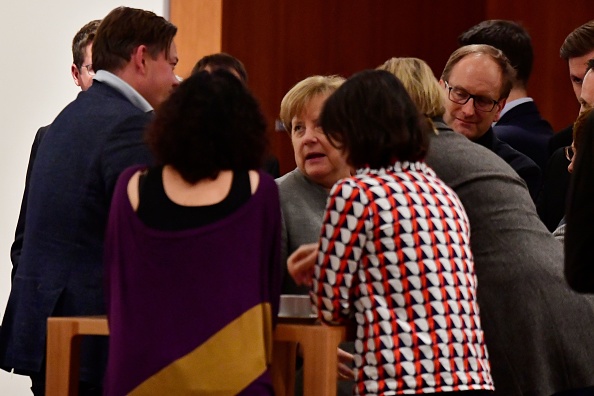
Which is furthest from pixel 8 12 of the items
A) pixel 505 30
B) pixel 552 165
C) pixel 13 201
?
pixel 552 165

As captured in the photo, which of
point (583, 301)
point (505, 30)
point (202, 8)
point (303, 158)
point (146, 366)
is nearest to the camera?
point (146, 366)

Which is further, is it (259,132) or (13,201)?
(13,201)

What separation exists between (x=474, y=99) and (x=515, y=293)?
3.88ft

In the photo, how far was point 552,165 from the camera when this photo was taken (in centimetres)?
398

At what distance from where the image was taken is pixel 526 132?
4422mm

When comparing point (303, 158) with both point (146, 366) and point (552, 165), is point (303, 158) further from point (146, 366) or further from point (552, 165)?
point (146, 366)

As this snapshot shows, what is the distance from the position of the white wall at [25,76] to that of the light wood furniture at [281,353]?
2572mm

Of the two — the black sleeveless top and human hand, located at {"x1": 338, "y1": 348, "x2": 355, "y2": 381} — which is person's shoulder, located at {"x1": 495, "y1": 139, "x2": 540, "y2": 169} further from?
the black sleeveless top

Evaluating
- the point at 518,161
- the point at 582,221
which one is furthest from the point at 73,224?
the point at 518,161

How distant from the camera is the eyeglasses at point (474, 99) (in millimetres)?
3789

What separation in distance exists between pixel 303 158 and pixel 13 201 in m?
2.12

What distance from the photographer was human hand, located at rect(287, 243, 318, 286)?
2475mm

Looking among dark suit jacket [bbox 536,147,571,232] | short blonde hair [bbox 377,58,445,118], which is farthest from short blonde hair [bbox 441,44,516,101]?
short blonde hair [bbox 377,58,445,118]

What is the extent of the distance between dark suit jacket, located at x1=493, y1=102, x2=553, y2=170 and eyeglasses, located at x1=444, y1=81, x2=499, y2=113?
0.57 meters
